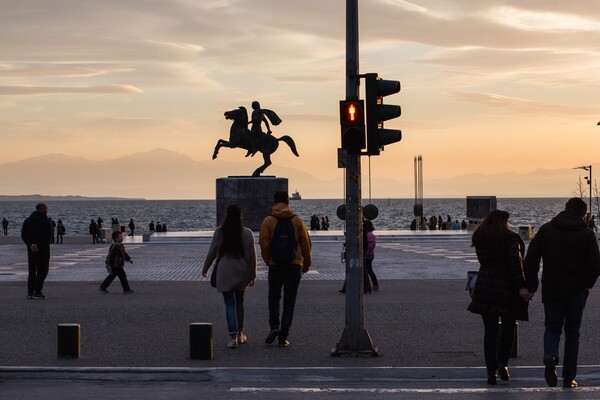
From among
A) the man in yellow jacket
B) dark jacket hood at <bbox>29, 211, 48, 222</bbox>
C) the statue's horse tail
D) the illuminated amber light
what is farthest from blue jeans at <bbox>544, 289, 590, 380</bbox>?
the statue's horse tail

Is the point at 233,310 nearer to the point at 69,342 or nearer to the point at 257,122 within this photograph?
the point at 69,342

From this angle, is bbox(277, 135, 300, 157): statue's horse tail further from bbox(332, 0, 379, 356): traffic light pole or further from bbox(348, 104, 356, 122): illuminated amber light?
bbox(348, 104, 356, 122): illuminated amber light

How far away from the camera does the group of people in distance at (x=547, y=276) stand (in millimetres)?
10047

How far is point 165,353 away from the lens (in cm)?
1220

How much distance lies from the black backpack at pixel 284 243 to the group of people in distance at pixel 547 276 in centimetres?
289

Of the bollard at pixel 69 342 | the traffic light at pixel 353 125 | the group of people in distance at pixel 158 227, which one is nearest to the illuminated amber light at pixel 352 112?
the traffic light at pixel 353 125

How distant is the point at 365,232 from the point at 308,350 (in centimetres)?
778

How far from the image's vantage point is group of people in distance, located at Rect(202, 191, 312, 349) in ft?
41.4

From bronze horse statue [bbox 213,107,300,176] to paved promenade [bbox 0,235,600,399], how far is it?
2809 centimetres

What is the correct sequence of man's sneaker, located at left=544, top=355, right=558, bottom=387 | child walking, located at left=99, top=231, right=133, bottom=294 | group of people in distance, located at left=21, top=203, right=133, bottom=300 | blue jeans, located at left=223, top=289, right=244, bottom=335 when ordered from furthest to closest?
child walking, located at left=99, top=231, right=133, bottom=294 → group of people in distance, located at left=21, top=203, right=133, bottom=300 → blue jeans, located at left=223, top=289, right=244, bottom=335 → man's sneaker, located at left=544, top=355, right=558, bottom=387

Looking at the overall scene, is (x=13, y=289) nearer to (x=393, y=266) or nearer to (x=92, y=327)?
(x=92, y=327)

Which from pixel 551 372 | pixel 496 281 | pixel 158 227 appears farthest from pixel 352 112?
pixel 158 227

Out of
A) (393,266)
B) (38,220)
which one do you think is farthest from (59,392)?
(393,266)

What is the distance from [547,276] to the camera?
1015 cm
